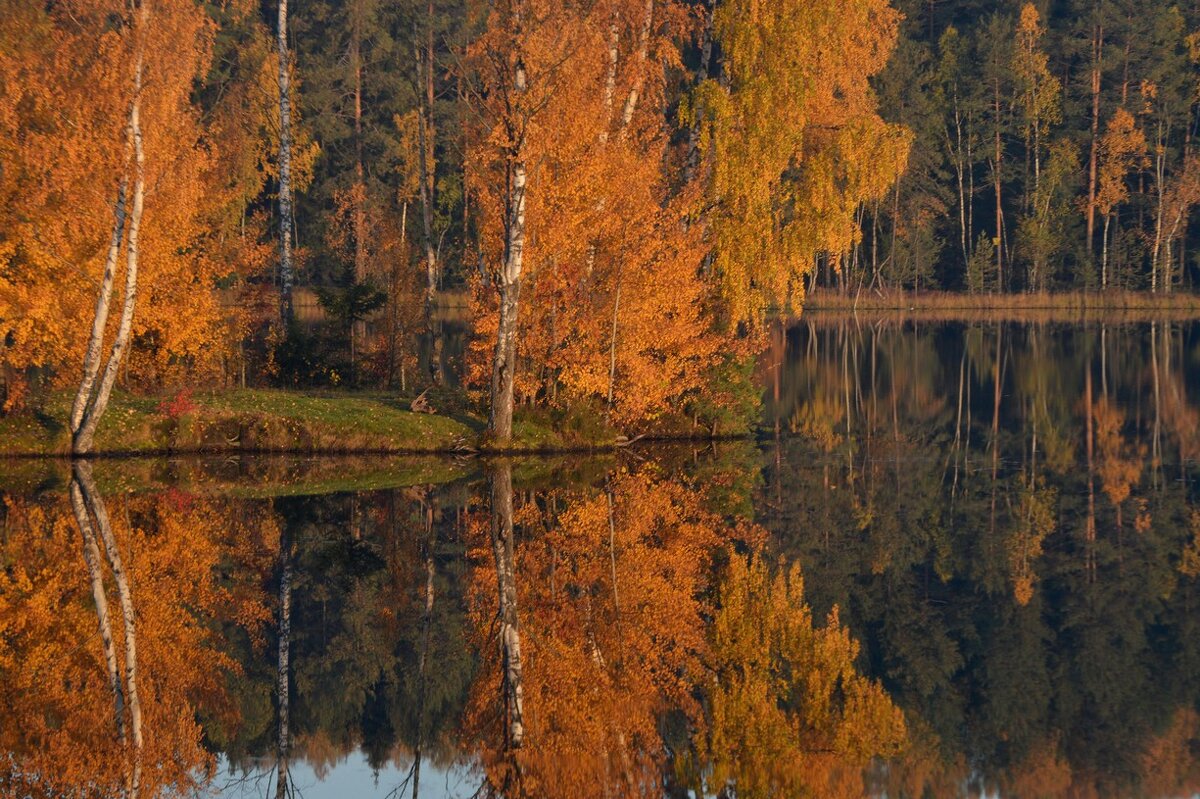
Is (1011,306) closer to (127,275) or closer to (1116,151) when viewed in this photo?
Answer: (1116,151)

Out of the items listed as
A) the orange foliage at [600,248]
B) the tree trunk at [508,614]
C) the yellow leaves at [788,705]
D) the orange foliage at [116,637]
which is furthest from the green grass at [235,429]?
the yellow leaves at [788,705]

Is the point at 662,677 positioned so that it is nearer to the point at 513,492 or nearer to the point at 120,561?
the point at 120,561

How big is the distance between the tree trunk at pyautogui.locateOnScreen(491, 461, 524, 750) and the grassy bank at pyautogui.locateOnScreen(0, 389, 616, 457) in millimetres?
4118

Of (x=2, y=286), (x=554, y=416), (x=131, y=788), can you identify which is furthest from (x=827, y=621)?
(x=2, y=286)

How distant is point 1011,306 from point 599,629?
7161 centimetres

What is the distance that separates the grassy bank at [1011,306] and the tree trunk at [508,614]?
186 feet

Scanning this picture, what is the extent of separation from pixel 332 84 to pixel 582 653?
67.6m

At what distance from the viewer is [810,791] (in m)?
10.1

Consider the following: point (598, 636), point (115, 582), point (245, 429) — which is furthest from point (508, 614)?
point (245, 429)

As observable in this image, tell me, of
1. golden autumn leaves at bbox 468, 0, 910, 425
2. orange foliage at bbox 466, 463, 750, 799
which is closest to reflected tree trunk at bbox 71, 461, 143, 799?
orange foliage at bbox 466, 463, 750, 799

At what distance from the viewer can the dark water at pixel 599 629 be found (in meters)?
11.1

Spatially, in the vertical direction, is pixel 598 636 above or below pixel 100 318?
below

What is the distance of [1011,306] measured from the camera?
267ft

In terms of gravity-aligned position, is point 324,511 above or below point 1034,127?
below
